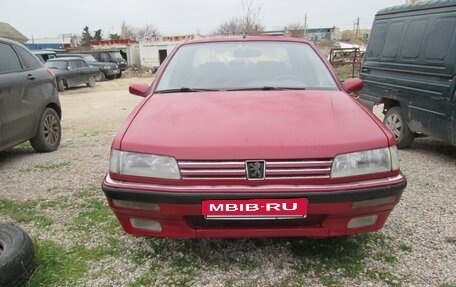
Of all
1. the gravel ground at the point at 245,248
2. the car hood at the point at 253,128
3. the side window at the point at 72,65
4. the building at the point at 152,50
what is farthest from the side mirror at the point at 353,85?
the building at the point at 152,50

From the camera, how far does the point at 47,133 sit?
5949mm

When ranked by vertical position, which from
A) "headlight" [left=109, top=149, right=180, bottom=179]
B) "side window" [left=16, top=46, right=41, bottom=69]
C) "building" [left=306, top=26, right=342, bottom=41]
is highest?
"side window" [left=16, top=46, right=41, bottom=69]

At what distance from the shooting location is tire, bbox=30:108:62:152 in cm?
573

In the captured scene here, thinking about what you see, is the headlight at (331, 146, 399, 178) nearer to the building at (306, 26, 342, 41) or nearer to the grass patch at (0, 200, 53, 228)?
the grass patch at (0, 200, 53, 228)

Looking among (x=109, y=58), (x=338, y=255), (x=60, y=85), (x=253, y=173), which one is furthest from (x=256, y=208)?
(x=109, y=58)

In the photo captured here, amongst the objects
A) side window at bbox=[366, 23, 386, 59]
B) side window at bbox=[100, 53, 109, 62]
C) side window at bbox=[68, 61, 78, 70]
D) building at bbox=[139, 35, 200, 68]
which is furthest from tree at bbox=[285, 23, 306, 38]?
side window at bbox=[366, 23, 386, 59]

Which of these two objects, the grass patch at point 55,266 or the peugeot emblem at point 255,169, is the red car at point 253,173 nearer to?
the peugeot emblem at point 255,169

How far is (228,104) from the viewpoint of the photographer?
2809mm

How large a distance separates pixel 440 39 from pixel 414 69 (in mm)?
516

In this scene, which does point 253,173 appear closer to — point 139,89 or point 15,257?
point 15,257

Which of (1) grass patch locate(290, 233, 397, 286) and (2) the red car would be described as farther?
(1) grass patch locate(290, 233, 397, 286)

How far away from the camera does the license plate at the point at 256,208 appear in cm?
225

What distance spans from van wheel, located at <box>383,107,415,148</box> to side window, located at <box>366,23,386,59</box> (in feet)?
3.19

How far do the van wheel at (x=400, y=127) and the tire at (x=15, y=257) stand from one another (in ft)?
16.1
